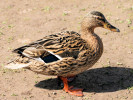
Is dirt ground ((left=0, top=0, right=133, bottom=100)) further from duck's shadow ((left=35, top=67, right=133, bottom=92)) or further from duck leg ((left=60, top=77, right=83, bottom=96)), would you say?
duck leg ((left=60, top=77, right=83, bottom=96))

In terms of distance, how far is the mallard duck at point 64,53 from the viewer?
5.38m

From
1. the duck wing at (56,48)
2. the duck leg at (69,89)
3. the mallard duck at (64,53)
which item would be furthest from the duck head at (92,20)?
the duck leg at (69,89)

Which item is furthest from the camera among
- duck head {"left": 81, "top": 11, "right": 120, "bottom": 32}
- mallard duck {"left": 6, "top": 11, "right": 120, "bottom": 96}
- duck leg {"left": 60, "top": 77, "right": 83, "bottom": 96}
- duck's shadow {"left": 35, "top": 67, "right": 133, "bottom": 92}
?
duck's shadow {"left": 35, "top": 67, "right": 133, "bottom": 92}

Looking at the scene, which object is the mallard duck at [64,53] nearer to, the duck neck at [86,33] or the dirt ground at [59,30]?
the duck neck at [86,33]

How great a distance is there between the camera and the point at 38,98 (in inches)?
222

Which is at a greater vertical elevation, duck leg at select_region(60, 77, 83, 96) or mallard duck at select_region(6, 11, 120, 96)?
mallard duck at select_region(6, 11, 120, 96)

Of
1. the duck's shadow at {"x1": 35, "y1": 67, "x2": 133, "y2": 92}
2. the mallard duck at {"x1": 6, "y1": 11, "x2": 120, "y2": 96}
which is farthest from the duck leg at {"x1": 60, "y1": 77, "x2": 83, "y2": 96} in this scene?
the duck's shadow at {"x1": 35, "y1": 67, "x2": 133, "y2": 92}

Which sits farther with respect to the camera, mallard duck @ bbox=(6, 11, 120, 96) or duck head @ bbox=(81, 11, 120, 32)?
duck head @ bbox=(81, 11, 120, 32)

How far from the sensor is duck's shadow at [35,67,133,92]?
5.97 meters

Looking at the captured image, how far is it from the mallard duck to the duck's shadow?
1.48 ft

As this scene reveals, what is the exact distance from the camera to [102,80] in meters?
6.20

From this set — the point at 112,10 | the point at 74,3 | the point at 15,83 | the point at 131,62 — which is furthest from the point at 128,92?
the point at 74,3

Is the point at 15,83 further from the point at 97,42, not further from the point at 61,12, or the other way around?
the point at 61,12

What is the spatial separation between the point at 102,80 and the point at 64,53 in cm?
139
